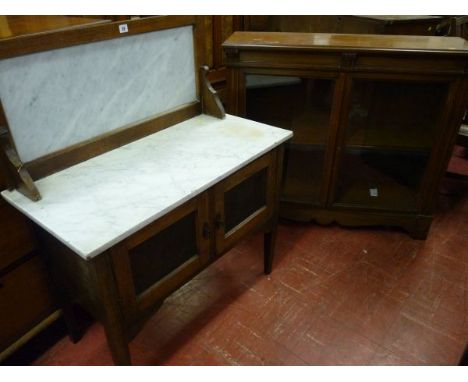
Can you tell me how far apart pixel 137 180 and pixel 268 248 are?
0.95m

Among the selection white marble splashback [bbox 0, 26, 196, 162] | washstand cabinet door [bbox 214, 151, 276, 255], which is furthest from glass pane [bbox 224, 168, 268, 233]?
white marble splashback [bbox 0, 26, 196, 162]

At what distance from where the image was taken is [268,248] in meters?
2.07

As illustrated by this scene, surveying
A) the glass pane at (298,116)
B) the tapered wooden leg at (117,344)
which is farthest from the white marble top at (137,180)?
the glass pane at (298,116)

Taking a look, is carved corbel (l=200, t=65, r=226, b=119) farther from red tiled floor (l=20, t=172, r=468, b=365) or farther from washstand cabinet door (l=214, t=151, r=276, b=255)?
red tiled floor (l=20, t=172, r=468, b=365)

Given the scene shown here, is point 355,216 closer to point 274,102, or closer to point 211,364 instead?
point 274,102

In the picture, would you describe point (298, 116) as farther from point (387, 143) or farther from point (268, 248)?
point (268, 248)

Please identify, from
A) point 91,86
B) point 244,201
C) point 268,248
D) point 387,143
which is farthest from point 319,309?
point 91,86

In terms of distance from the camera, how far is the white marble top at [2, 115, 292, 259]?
3.75ft

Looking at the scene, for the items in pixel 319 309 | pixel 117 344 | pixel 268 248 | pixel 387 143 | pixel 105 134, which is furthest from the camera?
pixel 387 143

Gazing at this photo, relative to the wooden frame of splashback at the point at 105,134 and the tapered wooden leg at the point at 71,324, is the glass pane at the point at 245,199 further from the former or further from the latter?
the tapered wooden leg at the point at 71,324

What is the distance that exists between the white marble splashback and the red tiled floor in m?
0.98

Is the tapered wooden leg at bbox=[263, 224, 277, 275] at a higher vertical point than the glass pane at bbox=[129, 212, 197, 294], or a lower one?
lower

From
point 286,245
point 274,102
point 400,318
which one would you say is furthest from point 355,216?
point 274,102

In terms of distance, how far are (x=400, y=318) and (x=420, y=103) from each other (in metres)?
1.21
